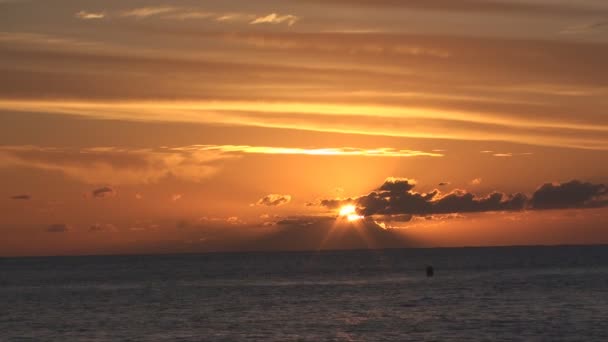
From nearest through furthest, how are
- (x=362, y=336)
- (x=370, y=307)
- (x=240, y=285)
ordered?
(x=362, y=336) → (x=370, y=307) → (x=240, y=285)

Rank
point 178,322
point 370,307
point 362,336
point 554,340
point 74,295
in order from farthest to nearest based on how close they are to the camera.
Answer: point 74,295
point 370,307
point 178,322
point 362,336
point 554,340

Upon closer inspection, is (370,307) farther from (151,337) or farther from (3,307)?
(3,307)

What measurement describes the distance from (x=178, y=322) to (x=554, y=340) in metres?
36.0

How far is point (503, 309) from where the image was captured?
10262 cm

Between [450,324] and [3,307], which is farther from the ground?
[3,307]

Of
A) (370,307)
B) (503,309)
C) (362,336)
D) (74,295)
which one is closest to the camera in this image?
(362,336)

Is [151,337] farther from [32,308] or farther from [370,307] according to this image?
[32,308]

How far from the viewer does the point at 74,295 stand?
14550 centimetres

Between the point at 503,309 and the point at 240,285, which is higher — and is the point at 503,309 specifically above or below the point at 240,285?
below

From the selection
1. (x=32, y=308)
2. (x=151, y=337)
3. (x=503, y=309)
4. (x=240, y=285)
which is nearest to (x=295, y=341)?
(x=151, y=337)

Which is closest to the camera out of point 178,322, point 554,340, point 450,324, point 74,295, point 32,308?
point 554,340

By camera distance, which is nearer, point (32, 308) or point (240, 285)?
point (32, 308)

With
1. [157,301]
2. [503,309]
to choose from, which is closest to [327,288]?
[157,301]

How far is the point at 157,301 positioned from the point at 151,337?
44.3 metres
